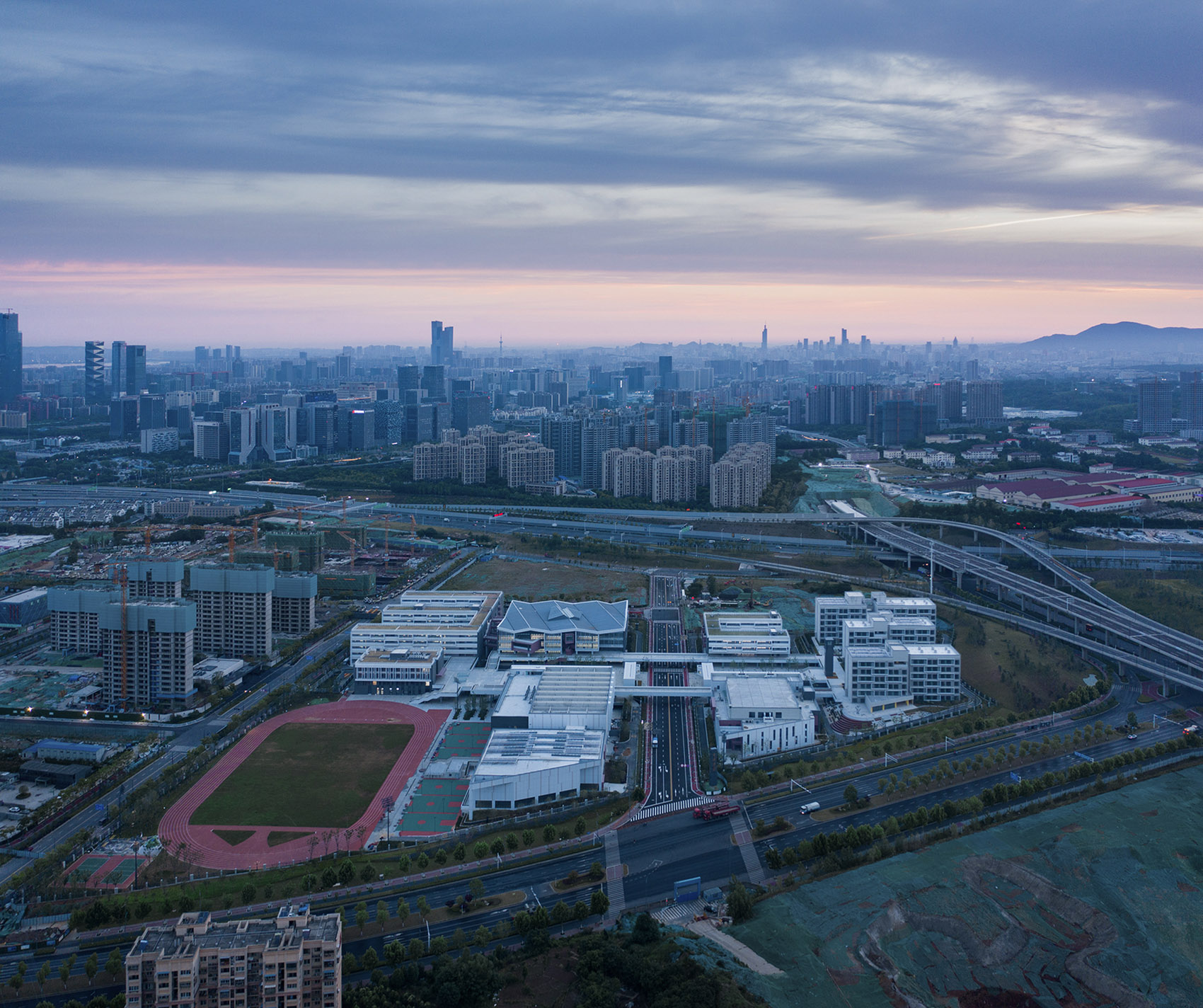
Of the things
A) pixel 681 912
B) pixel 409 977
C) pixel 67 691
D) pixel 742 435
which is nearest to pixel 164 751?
pixel 67 691

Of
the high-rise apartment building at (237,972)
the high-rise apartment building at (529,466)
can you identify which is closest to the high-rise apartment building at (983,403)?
the high-rise apartment building at (529,466)

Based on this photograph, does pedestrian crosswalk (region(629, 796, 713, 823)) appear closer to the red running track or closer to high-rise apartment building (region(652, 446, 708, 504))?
the red running track

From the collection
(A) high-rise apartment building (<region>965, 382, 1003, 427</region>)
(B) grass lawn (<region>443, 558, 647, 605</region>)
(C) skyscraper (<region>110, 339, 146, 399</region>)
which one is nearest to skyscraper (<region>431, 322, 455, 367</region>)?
(C) skyscraper (<region>110, 339, 146, 399</region>)

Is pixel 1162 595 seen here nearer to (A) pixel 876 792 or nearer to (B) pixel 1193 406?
(A) pixel 876 792

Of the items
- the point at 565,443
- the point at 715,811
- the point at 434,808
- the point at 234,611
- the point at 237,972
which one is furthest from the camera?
the point at 565,443

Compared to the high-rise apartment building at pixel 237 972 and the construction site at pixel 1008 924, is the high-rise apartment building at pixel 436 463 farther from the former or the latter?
the high-rise apartment building at pixel 237 972

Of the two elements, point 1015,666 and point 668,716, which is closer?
point 668,716

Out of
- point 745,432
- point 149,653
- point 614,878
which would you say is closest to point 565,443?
point 745,432
